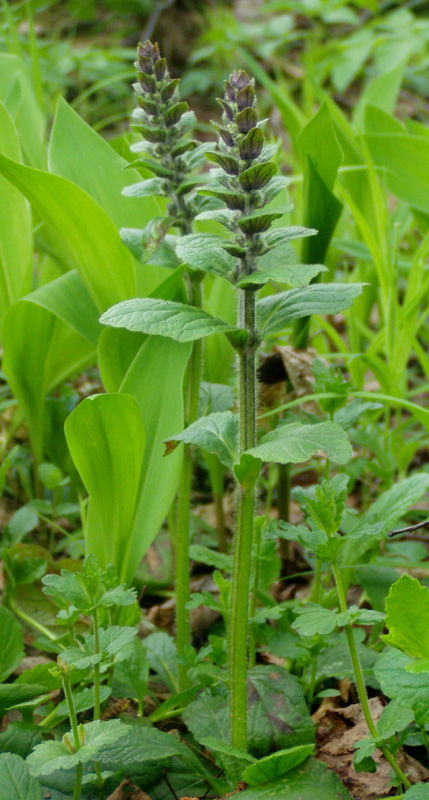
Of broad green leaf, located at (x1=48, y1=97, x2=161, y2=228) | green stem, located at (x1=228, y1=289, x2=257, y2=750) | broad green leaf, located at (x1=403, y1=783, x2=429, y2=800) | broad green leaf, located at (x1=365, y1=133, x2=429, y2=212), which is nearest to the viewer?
broad green leaf, located at (x1=403, y1=783, x2=429, y2=800)

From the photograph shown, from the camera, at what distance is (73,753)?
68 cm

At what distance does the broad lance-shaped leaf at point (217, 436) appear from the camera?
0.76 meters

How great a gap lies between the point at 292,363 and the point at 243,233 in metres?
0.52

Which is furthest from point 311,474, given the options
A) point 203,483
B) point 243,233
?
point 243,233

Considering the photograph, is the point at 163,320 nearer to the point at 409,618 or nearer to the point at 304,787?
the point at 409,618

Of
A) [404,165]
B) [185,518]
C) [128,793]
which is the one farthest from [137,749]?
[404,165]

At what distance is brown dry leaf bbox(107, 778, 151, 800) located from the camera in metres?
0.80

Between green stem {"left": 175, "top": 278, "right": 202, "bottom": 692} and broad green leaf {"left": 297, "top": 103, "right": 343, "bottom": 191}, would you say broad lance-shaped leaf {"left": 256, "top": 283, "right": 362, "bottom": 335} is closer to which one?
green stem {"left": 175, "top": 278, "right": 202, "bottom": 692}

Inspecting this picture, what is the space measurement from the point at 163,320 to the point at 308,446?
202 millimetres

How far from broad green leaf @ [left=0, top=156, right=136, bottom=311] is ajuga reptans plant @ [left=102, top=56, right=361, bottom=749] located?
1.04ft

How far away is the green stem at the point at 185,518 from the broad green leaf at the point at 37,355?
0.23 metres

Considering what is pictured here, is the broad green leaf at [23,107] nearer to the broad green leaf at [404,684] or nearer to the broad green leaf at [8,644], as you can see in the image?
the broad green leaf at [8,644]

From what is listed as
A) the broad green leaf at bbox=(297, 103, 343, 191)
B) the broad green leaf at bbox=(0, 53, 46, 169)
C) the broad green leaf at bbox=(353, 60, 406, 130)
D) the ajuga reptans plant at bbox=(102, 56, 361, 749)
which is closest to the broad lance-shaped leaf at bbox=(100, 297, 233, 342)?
the ajuga reptans plant at bbox=(102, 56, 361, 749)

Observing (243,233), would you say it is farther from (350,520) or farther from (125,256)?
(350,520)
